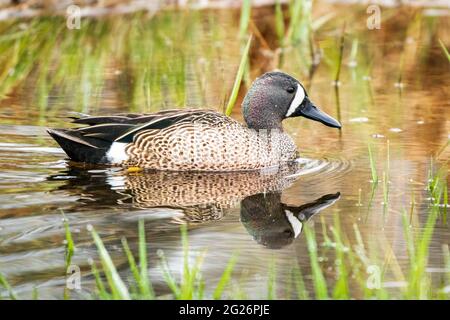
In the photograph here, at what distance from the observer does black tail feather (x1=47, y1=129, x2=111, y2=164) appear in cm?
754

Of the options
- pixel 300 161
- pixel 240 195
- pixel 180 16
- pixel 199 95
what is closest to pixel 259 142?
pixel 300 161

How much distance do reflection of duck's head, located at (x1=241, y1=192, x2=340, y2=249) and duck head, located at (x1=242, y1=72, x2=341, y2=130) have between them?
1.24m

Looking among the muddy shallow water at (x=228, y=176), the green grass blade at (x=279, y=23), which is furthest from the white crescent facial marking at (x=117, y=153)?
the green grass blade at (x=279, y=23)


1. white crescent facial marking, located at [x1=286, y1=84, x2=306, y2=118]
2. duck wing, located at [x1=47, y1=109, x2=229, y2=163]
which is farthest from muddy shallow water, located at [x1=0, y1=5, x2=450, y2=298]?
white crescent facial marking, located at [x1=286, y1=84, x2=306, y2=118]

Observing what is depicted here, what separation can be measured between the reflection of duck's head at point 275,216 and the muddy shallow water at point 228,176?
0.04 feet

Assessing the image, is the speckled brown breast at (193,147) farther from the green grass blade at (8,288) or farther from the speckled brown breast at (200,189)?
the green grass blade at (8,288)

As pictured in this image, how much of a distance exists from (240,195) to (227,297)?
2.18 meters

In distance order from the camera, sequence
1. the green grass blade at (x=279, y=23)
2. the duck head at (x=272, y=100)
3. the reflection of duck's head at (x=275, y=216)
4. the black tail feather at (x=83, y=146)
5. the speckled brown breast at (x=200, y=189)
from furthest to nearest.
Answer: the green grass blade at (x=279, y=23), the duck head at (x=272, y=100), the black tail feather at (x=83, y=146), the speckled brown breast at (x=200, y=189), the reflection of duck's head at (x=275, y=216)

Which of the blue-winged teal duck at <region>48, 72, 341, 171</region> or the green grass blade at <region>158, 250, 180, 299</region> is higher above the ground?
the blue-winged teal duck at <region>48, 72, 341, 171</region>

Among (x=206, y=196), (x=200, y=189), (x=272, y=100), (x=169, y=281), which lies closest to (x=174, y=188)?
(x=200, y=189)

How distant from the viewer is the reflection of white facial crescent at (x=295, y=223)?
592cm

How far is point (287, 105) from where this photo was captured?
26.3 feet

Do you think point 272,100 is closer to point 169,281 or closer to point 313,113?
point 313,113

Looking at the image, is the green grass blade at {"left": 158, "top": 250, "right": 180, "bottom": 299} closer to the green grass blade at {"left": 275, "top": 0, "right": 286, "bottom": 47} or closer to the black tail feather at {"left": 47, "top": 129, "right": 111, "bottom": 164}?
the black tail feather at {"left": 47, "top": 129, "right": 111, "bottom": 164}
